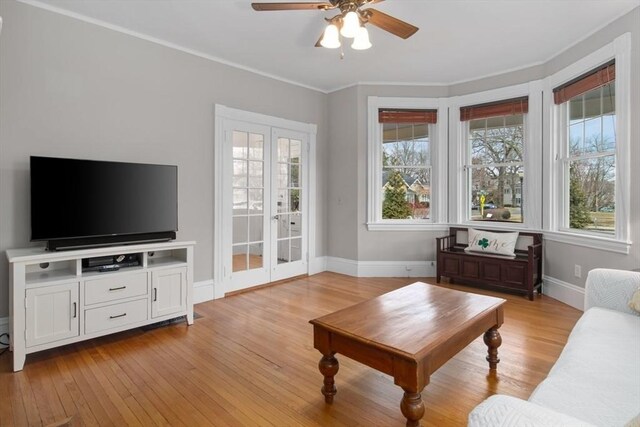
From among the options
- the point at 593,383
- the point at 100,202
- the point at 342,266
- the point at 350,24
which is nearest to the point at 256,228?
the point at 342,266

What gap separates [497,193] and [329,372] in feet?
12.0

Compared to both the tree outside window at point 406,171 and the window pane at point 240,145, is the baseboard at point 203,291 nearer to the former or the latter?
the window pane at point 240,145

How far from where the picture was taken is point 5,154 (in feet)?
9.04

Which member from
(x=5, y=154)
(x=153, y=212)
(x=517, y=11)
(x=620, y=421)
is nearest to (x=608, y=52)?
(x=517, y=11)

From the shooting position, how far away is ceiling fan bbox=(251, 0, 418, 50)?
2318 millimetres

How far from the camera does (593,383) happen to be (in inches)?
54.5

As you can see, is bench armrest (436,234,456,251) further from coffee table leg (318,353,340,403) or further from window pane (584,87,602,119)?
coffee table leg (318,353,340,403)

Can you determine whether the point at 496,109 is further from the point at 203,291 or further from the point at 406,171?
the point at 203,291

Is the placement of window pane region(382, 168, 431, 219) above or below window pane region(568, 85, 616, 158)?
below

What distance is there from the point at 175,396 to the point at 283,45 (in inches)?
130

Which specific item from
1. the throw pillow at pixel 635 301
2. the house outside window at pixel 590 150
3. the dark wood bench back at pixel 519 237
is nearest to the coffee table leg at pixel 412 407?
the throw pillow at pixel 635 301

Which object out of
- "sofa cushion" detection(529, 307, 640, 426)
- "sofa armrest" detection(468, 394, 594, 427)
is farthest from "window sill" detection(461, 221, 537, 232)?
"sofa armrest" detection(468, 394, 594, 427)

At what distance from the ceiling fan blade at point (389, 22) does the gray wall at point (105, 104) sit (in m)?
2.17

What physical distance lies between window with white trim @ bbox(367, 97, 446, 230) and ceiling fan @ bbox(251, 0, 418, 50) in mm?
2321
